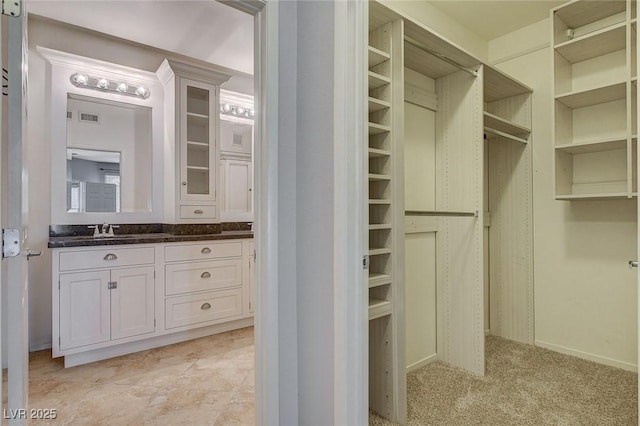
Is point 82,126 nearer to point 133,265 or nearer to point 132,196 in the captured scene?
point 132,196

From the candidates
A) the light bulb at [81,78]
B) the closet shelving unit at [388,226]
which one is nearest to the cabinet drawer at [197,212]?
the light bulb at [81,78]

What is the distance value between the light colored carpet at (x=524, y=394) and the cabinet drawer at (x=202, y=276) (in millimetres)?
1742

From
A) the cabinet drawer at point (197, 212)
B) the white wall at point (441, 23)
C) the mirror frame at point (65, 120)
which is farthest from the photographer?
the cabinet drawer at point (197, 212)

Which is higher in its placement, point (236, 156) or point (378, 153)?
point (236, 156)

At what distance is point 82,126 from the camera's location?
118 inches

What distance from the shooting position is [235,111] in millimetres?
3852

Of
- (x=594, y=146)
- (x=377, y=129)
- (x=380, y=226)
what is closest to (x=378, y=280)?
(x=380, y=226)

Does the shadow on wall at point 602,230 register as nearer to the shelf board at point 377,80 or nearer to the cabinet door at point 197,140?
the shelf board at point 377,80

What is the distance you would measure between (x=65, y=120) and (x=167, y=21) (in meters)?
1.14

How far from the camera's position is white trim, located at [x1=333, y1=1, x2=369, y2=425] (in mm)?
1436

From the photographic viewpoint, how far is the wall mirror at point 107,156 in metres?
2.95

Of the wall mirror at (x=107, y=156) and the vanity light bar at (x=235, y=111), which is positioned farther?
the vanity light bar at (x=235, y=111)

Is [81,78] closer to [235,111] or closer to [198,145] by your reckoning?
[198,145]

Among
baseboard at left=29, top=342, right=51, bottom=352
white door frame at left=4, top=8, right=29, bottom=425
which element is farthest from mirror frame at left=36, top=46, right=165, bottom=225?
white door frame at left=4, top=8, right=29, bottom=425
